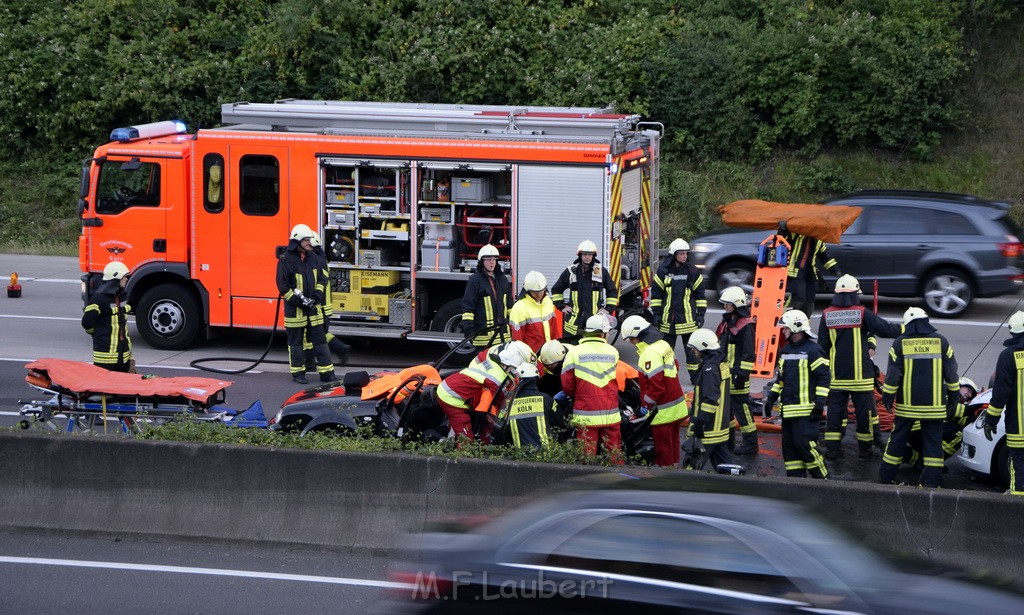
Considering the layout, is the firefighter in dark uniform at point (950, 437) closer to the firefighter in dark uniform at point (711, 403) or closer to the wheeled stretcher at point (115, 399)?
the firefighter in dark uniform at point (711, 403)

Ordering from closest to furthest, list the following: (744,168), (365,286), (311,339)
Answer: (311,339), (365,286), (744,168)

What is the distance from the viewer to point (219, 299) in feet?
47.5

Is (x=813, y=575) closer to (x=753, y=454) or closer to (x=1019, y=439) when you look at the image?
(x=1019, y=439)

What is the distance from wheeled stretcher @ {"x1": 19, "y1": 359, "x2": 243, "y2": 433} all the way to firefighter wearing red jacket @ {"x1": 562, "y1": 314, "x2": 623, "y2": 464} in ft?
9.04

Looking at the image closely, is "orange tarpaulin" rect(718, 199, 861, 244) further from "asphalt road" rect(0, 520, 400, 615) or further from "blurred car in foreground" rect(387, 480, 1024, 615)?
"blurred car in foreground" rect(387, 480, 1024, 615)

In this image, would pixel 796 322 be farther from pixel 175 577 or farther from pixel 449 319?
pixel 449 319

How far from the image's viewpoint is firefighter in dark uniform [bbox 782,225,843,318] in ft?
45.2

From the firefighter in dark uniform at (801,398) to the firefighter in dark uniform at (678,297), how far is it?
3.30 meters

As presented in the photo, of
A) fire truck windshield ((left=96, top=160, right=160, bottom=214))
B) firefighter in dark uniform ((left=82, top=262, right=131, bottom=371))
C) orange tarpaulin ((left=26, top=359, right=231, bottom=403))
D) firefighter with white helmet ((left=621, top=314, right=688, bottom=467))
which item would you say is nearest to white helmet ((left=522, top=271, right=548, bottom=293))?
firefighter with white helmet ((left=621, top=314, right=688, bottom=467))

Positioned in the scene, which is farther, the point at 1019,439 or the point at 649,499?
the point at 1019,439

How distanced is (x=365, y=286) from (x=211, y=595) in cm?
720

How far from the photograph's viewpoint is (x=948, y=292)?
55.7 feet

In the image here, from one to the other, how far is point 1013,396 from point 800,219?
4747 millimetres

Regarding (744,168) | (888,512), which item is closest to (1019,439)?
(888,512)
